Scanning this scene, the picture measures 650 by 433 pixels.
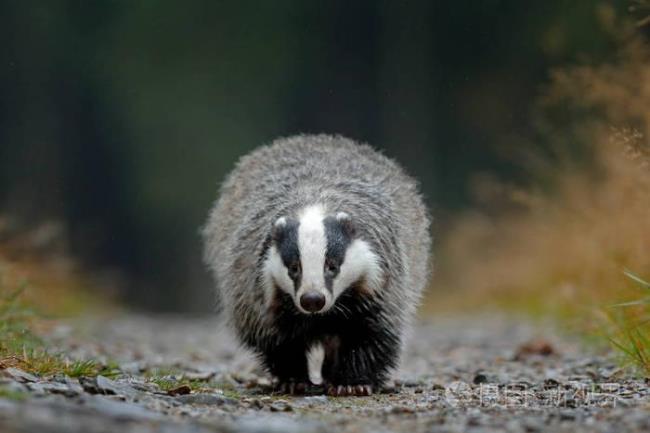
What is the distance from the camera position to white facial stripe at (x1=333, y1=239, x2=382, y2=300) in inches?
220

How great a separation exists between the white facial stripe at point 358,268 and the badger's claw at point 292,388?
26.5 inches

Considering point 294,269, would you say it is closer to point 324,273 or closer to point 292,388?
point 324,273

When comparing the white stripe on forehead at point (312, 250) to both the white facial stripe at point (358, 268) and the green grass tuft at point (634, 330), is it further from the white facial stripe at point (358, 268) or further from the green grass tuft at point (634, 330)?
the green grass tuft at point (634, 330)

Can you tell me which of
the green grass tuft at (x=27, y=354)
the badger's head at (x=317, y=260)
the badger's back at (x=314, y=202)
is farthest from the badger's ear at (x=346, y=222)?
the green grass tuft at (x=27, y=354)

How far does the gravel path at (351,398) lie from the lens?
3.97 m

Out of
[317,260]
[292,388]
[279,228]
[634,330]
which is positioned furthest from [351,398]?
[634,330]

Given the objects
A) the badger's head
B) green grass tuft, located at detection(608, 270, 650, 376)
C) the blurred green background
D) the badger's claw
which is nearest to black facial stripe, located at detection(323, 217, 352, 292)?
the badger's head

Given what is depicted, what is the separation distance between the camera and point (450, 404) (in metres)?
4.97

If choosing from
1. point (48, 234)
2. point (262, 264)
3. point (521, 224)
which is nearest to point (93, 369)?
point (262, 264)

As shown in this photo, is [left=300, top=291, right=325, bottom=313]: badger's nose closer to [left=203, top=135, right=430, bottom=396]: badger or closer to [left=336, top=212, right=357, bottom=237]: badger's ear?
[left=203, top=135, right=430, bottom=396]: badger

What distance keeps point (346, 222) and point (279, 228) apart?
318mm

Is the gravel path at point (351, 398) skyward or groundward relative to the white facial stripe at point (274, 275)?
groundward

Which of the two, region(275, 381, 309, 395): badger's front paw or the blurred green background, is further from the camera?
the blurred green background

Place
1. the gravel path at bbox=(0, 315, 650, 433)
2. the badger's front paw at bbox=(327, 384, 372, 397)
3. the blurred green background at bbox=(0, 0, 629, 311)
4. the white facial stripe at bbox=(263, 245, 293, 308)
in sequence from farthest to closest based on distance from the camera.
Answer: the blurred green background at bbox=(0, 0, 629, 311) → the badger's front paw at bbox=(327, 384, 372, 397) → the white facial stripe at bbox=(263, 245, 293, 308) → the gravel path at bbox=(0, 315, 650, 433)
